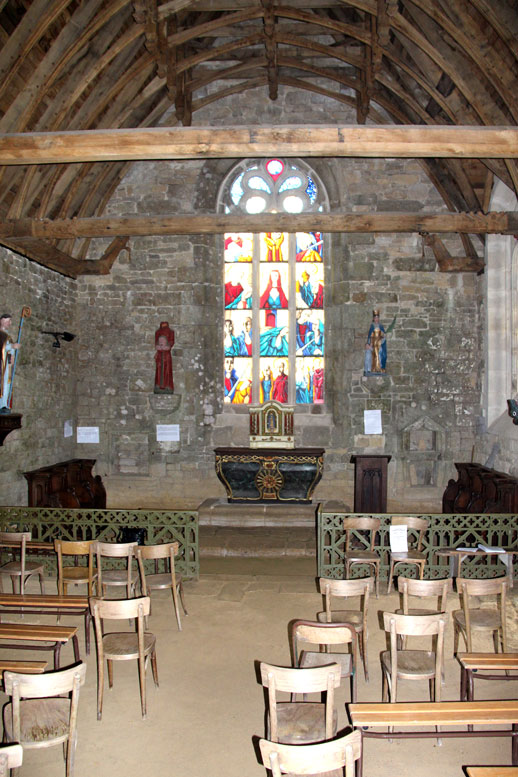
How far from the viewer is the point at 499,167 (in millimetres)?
7832

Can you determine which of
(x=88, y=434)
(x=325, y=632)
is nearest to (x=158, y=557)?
(x=325, y=632)

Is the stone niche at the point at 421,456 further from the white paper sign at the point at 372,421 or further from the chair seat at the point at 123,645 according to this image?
the chair seat at the point at 123,645

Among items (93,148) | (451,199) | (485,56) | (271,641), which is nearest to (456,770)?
(271,641)

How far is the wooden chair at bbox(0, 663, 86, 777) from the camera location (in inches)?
107

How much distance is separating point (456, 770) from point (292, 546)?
4960 millimetres

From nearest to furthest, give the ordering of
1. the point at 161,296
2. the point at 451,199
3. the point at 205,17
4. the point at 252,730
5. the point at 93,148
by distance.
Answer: the point at 252,730 → the point at 93,148 → the point at 205,17 → the point at 451,199 → the point at 161,296

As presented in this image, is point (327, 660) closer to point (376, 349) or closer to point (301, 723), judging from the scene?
point (301, 723)

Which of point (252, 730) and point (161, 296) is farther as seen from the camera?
point (161, 296)

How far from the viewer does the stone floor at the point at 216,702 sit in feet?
10.8

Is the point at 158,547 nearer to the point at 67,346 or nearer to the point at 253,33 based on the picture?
the point at 67,346

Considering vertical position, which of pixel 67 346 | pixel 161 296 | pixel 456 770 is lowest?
pixel 456 770

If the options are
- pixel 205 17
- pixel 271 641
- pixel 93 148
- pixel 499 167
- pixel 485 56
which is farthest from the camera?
pixel 205 17

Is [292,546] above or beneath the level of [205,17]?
beneath

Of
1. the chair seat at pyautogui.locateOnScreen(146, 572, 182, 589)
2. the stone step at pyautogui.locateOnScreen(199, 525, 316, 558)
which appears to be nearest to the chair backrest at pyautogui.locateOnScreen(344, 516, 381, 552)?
the chair seat at pyautogui.locateOnScreen(146, 572, 182, 589)
